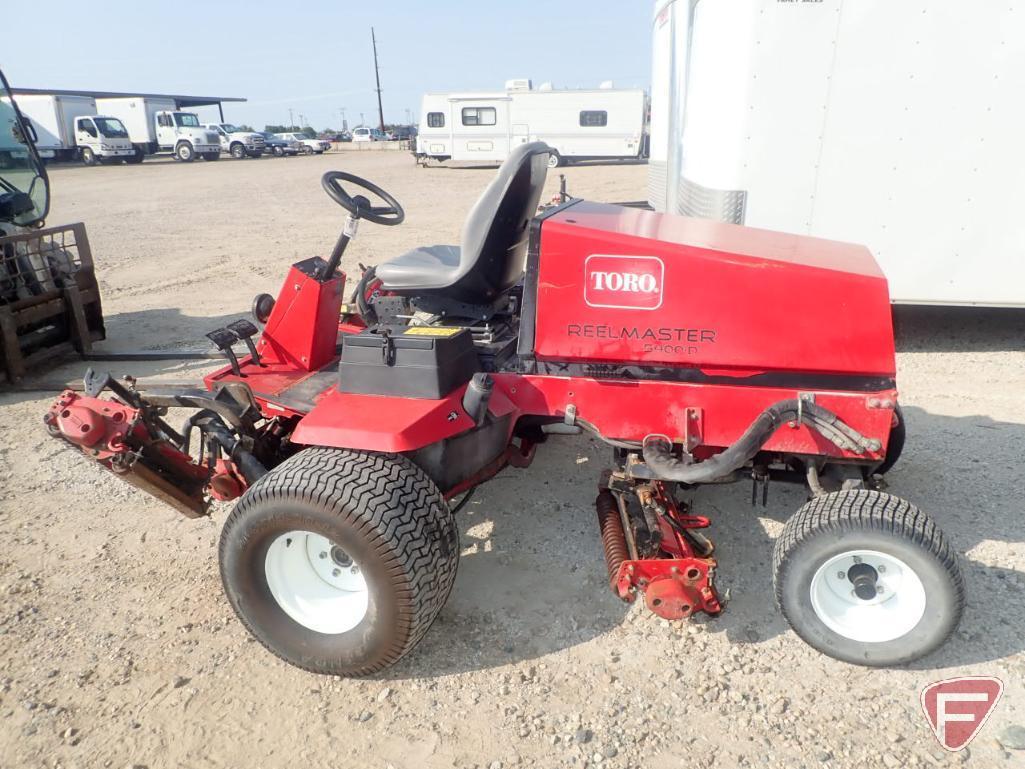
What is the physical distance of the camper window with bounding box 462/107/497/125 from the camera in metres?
22.4

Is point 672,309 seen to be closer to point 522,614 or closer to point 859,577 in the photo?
point 859,577

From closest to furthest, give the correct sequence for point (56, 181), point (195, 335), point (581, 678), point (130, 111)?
point (581, 678) < point (195, 335) < point (56, 181) < point (130, 111)

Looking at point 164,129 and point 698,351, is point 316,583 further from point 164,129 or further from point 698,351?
point 164,129

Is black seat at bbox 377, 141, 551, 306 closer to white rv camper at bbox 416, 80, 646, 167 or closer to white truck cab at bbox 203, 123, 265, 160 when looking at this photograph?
white rv camper at bbox 416, 80, 646, 167

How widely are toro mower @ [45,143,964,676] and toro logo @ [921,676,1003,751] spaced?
140 mm

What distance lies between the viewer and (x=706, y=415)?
258 cm

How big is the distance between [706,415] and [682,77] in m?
4.80

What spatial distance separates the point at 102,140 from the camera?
26875mm

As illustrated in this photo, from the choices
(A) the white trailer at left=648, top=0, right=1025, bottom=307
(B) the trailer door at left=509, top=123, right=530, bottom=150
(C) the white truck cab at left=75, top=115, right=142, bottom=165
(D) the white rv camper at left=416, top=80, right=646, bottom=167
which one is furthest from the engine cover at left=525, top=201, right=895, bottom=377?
(C) the white truck cab at left=75, top=115, right=142, bottom=165

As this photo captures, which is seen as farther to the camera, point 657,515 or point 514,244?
point 514,244

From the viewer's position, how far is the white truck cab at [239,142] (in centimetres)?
3173

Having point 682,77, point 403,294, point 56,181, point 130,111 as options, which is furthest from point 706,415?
point 130,111

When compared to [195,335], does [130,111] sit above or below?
above

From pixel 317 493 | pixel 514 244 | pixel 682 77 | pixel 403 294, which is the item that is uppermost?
pixel 682 77
